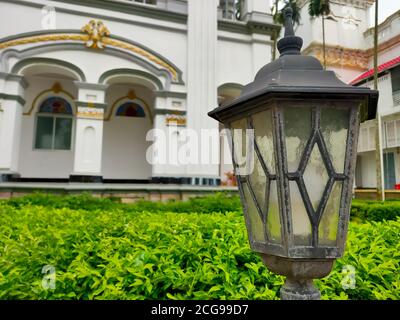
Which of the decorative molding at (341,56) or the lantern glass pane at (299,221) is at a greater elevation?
the decorative molding at (341,56)

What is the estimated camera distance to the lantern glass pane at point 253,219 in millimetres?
1360

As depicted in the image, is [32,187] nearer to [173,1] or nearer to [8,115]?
[8,115]

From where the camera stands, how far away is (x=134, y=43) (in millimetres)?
9766

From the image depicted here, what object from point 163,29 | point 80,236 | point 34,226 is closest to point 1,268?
point 80,236

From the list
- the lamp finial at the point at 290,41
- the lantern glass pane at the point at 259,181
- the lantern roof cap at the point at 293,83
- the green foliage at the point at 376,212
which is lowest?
the green foliage at the point at 376,212

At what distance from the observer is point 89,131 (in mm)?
9234

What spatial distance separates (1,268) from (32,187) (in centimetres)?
741

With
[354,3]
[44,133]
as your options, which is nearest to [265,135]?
[44,133]

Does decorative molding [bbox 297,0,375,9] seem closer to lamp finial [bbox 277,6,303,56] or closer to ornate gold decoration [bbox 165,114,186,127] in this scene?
ornate gold decoration [bbox 165,114,186,127]

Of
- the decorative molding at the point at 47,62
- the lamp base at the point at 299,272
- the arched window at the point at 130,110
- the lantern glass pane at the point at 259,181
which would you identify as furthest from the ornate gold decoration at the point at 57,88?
the lamp base at the point at 299,272

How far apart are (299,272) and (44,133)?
11.9m

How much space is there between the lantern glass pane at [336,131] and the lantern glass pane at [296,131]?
0.07 meters

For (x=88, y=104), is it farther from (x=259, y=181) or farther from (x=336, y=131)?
(x=336, y=131)

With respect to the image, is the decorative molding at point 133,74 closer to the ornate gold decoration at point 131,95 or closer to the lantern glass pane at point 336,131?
the ornate gold decoration at point 131,95
